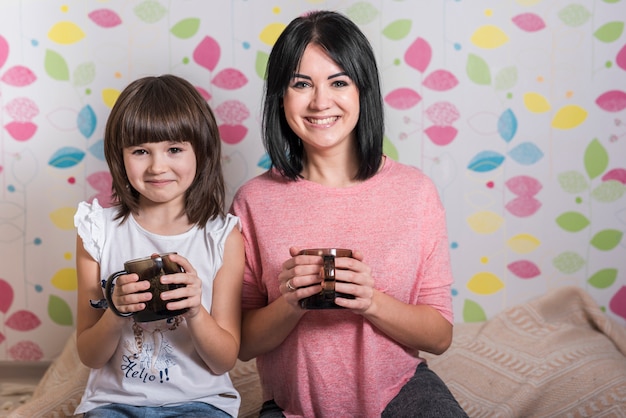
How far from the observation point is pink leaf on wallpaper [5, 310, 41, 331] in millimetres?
2305

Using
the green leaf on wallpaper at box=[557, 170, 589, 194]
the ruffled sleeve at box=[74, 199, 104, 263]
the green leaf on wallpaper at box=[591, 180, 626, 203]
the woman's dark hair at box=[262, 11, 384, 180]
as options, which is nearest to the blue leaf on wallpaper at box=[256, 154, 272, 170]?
the woman's dark hair at box=[262, 11, 384, 180]

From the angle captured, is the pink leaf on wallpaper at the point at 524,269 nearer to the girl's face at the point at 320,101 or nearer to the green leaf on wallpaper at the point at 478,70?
the green leaf on wallpaper at the point at 478,70

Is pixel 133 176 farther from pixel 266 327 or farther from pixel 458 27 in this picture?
pixel 458 27

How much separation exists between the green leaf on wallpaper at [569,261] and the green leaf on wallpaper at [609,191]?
0.20m

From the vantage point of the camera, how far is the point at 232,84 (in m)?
2.18

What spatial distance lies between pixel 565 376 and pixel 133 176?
133cm

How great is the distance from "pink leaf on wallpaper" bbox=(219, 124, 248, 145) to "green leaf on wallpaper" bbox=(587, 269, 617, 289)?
1253 mm

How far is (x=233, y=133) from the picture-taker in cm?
221

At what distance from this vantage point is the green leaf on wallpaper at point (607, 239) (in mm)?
2273

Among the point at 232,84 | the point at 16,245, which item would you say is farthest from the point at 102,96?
the point at 16,245

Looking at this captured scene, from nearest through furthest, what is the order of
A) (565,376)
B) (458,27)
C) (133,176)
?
(133,176) < (565,376) < (458,27)

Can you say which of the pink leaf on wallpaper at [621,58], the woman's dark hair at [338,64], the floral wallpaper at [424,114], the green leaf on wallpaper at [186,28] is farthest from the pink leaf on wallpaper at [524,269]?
the green leaf on wallpaper at [186,28]

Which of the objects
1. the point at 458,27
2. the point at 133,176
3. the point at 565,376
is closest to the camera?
the point at 133,176

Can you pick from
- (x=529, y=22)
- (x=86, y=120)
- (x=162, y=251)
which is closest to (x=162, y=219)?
(x=162, y=251)
